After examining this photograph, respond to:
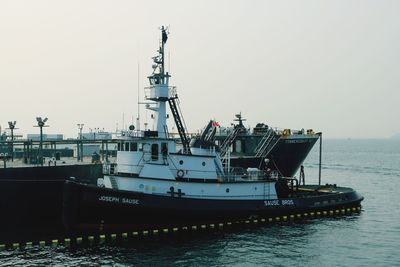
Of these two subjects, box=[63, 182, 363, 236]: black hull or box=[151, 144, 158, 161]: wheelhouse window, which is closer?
box=[63, 182, 363, 236]: black hull

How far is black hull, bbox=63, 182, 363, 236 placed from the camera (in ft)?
86.7

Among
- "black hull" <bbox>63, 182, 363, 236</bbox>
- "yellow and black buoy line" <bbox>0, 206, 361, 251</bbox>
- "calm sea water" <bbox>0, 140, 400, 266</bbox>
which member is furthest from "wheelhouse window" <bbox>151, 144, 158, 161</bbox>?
"calm sea water" <bbox>0, 140, 400, 266</bbox>

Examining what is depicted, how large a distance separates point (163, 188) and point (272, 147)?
84.2 ft

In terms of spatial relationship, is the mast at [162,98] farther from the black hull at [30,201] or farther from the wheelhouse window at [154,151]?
the black hull at [30,201]

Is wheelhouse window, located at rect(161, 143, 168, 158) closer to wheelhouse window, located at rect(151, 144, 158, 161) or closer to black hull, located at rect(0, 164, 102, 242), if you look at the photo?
wheelhouse window, located at rect(151, 144, 158, 161)

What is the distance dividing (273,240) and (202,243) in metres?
4.95

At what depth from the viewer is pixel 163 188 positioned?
2909 cm

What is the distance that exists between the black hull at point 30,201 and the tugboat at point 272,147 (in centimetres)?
2116

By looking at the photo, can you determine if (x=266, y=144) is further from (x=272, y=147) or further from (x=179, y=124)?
(x=179, y=124)

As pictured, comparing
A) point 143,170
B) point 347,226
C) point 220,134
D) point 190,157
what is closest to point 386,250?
point 347,226

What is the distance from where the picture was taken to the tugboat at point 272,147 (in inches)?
2027

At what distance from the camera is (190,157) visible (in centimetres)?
2994

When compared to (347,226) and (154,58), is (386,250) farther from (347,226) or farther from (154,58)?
(154,58)

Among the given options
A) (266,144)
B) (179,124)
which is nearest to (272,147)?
(266,144)
